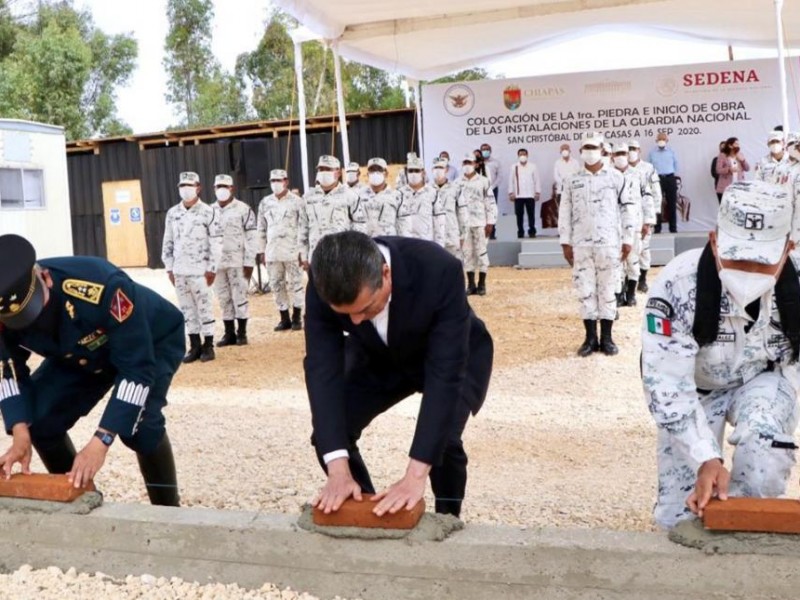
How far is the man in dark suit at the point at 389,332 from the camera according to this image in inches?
101

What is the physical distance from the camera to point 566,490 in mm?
4426

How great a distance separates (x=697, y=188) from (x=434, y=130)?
188 inches

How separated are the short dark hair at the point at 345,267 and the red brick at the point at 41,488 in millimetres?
1382

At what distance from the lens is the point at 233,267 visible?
10250 mm

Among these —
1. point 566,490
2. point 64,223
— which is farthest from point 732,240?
point 64,223

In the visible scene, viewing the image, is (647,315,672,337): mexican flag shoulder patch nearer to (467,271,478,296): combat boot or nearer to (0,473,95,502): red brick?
(0,473,95,502): red brick

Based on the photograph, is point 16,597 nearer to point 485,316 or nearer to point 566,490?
point 566,490

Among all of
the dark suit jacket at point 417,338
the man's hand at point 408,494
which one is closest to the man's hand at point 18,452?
the dark suit jacket at point 417,338

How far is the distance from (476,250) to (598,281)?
509cm

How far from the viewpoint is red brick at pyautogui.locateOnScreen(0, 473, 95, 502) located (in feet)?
10.7

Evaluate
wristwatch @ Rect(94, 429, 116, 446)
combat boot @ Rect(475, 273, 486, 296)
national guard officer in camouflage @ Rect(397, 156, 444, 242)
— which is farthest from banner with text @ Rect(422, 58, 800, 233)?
wristwatch @ Rect(94, 429, 116, 446)

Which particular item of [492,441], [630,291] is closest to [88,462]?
[492,441]

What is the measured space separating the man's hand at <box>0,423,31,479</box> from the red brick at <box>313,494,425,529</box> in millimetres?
1236

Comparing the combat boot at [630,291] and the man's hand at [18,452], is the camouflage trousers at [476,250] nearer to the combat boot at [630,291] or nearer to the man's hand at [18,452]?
the combat boot at [630,291]
